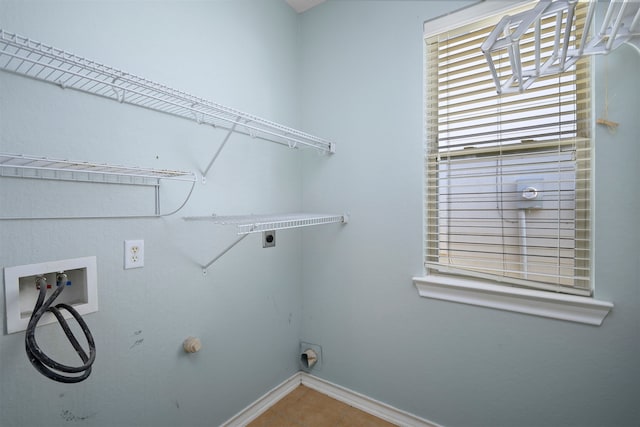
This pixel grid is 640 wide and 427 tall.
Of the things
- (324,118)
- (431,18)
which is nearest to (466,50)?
(431,18)

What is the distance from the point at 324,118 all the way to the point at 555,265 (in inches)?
56.0

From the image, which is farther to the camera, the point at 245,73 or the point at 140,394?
the point at 245,73

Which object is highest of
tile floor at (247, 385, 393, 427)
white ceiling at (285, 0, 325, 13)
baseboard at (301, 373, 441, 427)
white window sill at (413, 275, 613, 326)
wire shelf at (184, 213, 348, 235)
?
white ceiling at (285, 0, 325, 13)

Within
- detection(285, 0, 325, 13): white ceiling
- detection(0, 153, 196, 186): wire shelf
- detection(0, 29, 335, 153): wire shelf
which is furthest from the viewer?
detection(285, 0, 325, 13): white ceiling

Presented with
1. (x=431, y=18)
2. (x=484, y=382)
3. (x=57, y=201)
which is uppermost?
(x=431, y=18)

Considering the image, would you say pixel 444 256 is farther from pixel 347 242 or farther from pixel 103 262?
pixel 103 262

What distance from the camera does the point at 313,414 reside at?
1.70 meters

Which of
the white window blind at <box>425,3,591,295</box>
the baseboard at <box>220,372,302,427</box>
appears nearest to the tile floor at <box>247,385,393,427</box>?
the baseboard at <box>220,372,302,427</box>

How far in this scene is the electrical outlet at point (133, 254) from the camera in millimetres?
1143

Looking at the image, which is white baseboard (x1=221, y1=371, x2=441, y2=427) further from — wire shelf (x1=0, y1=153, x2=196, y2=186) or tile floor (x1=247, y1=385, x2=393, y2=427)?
wire shelf (x1=0, y1=153, x2=196, y2=186)

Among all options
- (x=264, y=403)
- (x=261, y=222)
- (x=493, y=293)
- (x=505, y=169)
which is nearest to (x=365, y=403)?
(x=264, y=403)

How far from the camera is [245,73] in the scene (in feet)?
5.33

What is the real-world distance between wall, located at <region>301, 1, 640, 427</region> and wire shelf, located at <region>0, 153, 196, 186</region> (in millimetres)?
998

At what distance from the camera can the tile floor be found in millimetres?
1632
